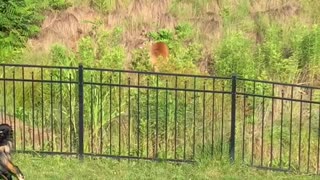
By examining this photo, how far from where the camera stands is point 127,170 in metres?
9.05

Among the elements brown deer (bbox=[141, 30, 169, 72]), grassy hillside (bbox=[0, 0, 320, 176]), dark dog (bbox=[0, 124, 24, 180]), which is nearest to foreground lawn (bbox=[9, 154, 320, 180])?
dark dog (bbox=[0, 124, 24, 180])

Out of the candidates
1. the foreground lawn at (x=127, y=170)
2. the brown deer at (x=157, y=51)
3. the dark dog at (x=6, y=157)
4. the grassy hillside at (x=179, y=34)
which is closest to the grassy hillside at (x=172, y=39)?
the grassy hillside at (x=179, y=34)

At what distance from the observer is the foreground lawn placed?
29.0 feet

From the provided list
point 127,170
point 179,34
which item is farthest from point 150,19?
point 127,170

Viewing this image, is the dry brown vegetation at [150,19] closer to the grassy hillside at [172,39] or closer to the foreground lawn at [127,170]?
the grassy hillside at [172,39]

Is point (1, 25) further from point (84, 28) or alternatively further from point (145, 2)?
point (145, 2)

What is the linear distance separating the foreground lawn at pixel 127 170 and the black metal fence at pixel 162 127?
163 millimetres

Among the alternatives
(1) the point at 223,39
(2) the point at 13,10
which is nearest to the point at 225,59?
(1) the point at 223,39

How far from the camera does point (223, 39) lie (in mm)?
14898

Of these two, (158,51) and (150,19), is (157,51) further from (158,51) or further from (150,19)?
(150,19)

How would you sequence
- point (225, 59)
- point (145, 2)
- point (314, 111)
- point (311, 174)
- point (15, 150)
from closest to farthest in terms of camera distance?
point (311, 174)
point (15, 150)
point (314, 111)
point (225, 59)
point (145, 2)

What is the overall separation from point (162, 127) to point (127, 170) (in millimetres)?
1435

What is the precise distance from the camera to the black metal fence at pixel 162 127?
9.41 meters

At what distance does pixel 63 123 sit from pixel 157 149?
4.81 ft
